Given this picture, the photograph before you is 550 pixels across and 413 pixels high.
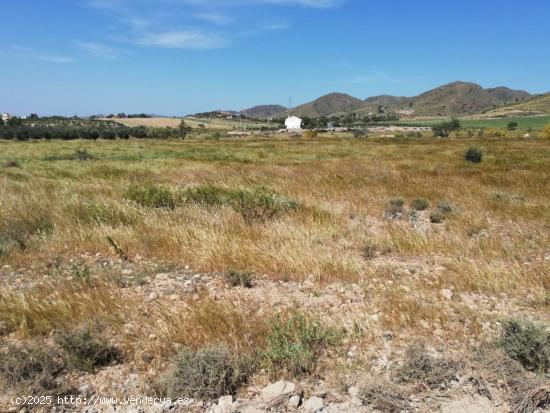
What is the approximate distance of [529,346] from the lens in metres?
3.19

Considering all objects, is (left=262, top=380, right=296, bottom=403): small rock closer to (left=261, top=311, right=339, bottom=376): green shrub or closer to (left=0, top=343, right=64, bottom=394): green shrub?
(left=261, top=311, right=339, bottom=376): green shrub

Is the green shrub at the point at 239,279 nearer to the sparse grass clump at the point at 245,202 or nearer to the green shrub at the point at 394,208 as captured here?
the sparse grass clump at the point at 245,202

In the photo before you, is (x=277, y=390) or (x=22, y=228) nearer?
(x=277, y=390)

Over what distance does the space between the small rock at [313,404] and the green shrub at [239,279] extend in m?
2.05

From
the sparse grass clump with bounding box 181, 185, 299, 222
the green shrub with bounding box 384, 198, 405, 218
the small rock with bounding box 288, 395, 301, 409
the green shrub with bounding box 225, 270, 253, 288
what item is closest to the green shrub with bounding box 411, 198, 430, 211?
the green shrub with bounding box 384, 198, 405, 218

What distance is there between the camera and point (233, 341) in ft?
11.5

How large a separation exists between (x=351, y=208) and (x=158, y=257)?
5.18 metres

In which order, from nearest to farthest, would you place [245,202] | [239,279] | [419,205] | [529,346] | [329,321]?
[529,346], [329,321], [239,279], [245,202], [419,205]

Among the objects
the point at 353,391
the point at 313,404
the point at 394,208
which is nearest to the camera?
the point at 313,404

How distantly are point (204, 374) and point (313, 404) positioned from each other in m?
0.82

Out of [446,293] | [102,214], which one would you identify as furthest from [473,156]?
[102,214]

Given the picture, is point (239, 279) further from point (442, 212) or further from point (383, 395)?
point (442, 212)

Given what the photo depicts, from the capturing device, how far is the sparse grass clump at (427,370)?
299cm

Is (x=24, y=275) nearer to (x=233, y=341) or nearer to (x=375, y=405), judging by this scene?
(x=233, y=341)
